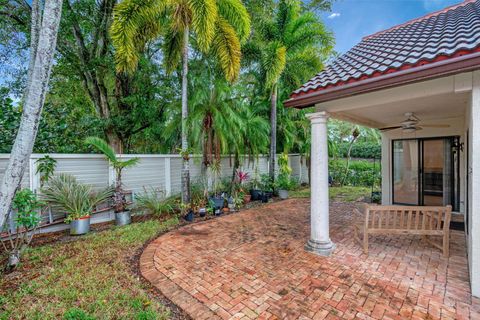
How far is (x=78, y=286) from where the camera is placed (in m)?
3.21

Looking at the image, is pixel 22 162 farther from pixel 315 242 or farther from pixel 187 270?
pixel 315 242

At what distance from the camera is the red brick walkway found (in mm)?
2709

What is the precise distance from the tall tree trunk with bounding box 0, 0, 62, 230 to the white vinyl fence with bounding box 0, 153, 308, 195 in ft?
6.66

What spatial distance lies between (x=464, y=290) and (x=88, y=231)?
23.4 ft

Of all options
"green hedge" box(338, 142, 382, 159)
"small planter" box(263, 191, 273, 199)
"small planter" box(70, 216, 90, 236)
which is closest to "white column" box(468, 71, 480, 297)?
"small planter" box(263, 191, 273, 199)

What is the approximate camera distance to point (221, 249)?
4520 millimetres

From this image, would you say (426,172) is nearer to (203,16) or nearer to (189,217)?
(189,217)

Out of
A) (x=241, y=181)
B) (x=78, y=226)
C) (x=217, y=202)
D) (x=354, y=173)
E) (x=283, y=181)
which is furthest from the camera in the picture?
(x=354, y=173)

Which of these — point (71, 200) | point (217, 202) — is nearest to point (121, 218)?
point (71, 200)

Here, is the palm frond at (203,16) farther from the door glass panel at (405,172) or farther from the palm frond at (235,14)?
the door glass panel at (405,172)

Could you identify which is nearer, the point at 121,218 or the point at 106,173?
the point at 121,218

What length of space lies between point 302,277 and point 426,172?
21.8 ft

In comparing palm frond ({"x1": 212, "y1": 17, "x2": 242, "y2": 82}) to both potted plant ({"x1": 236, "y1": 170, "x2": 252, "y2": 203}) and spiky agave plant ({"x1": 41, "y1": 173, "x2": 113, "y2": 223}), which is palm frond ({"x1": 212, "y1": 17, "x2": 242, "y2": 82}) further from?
spiky agave plant ({"x1": 41, "y1": 173, "x2": 113, "y2": 223})

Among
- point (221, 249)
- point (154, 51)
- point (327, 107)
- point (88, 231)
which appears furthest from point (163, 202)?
point (154, 51)
